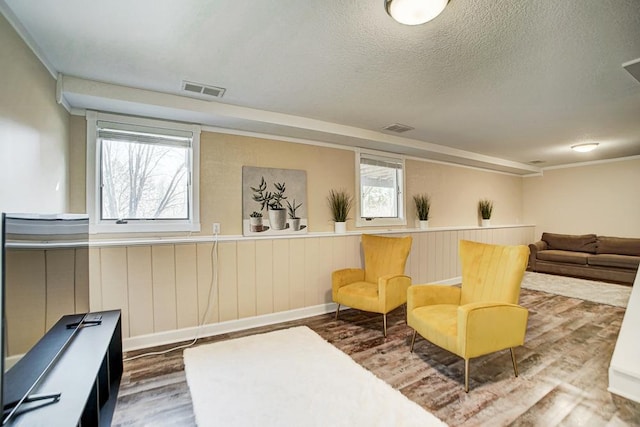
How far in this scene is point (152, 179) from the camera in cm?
296

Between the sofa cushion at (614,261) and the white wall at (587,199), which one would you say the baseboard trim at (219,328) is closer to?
the sofa cushion at (614,261)

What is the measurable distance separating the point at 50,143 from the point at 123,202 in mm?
795

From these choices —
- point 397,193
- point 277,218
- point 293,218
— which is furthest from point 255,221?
point 397,193

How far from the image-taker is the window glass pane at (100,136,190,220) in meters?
2.79

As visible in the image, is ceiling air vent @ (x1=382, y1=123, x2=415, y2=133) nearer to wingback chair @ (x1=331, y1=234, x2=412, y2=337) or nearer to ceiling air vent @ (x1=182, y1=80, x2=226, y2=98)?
wingback chair @ (x1=331, y1=234, x2=412, y2=337)

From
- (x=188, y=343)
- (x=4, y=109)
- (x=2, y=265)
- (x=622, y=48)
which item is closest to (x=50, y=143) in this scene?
(x=4, y=109)

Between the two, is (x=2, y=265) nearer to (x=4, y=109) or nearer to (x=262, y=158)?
(x=4, y=109)

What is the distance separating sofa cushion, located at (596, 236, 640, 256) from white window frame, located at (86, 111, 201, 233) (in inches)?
288

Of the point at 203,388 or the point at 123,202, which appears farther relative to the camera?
the point at 123,202

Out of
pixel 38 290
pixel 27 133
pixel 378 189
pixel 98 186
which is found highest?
pixel 27 133

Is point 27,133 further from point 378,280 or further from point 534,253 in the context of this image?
point 534,253

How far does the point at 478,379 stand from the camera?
220 centimetres

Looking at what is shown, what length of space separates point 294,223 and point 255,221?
1.66 ft

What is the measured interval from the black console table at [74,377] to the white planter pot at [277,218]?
1.82 metres
